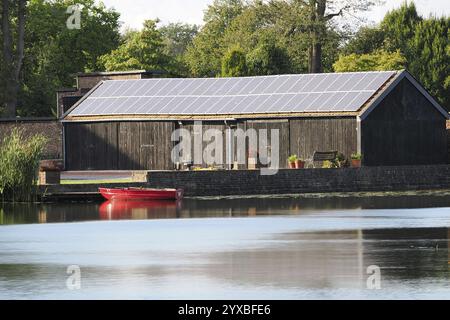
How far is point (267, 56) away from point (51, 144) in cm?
2327

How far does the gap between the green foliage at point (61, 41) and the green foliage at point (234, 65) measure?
1844 centimetres

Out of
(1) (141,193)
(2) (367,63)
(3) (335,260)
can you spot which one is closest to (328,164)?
(1) (141,193)

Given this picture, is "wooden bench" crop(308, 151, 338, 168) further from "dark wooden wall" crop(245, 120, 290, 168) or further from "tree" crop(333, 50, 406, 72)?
"tree" crop(333, 50, 406, 72)

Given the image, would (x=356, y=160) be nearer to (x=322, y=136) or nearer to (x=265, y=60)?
(x=322, y=136)

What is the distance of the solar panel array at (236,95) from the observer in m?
70.8

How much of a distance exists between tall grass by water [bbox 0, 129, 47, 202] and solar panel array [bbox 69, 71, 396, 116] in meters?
16.3

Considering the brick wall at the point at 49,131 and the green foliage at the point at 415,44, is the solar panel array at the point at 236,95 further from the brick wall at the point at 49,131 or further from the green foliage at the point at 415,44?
the green foliage at the point at 415,44

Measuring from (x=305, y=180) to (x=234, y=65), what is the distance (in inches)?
1146

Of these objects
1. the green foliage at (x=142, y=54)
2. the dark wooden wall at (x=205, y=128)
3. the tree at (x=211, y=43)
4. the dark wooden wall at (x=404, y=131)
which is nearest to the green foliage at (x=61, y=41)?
the green foliage at (x=142, y=54)

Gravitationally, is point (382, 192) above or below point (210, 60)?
below

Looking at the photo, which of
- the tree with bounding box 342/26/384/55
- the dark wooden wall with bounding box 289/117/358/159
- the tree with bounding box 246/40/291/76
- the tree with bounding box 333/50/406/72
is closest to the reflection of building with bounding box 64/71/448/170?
the dark wooden wall with bounding box 289/117/358/159
